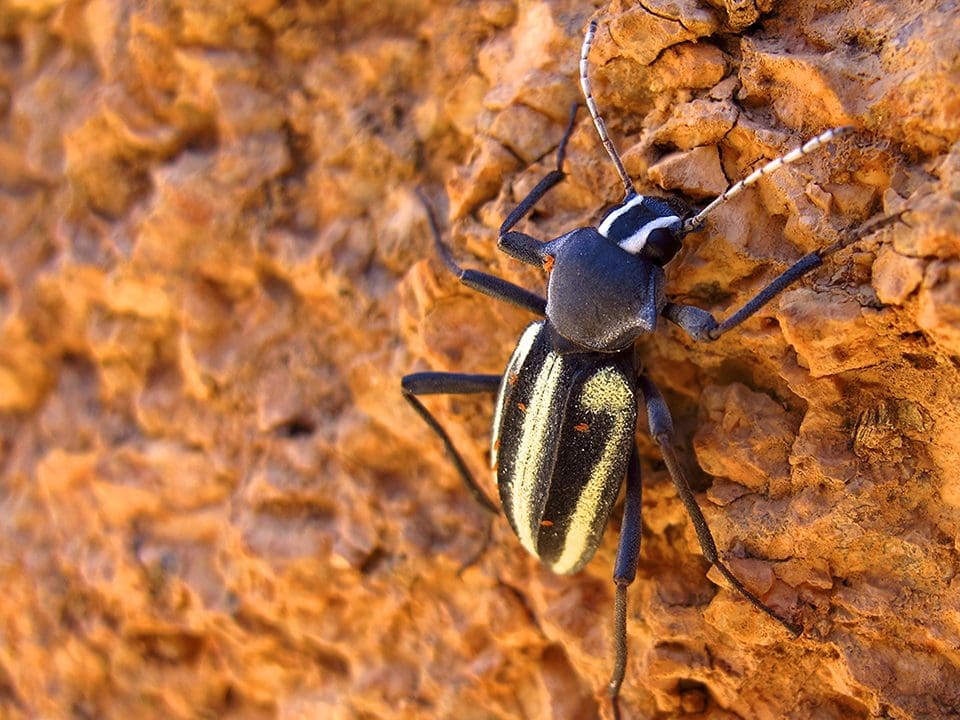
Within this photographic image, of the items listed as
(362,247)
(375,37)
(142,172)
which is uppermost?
(375,37)

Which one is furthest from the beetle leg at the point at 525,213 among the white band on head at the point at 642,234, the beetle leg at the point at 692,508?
the beetle leg at the point at 692,508

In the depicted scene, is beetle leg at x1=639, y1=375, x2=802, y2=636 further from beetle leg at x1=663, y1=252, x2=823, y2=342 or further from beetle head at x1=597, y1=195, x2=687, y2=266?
beetle head at x1=597, y1=195, x2=687, y2=266

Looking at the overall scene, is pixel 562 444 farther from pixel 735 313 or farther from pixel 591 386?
pixel 735 313

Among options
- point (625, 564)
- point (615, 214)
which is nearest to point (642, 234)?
point (615, 214)

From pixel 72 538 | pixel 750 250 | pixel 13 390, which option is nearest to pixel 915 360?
pixel 750 250

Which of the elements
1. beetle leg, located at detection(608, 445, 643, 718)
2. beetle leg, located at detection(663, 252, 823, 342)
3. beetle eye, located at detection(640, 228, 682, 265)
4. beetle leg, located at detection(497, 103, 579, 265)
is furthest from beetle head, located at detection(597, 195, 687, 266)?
beetle leg, located at detection(608, 445, 643, 718)

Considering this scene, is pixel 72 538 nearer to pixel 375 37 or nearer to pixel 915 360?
pixel 375 37

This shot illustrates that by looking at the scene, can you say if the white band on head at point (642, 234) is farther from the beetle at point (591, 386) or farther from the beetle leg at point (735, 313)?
the beetle leg at point (735, 313)

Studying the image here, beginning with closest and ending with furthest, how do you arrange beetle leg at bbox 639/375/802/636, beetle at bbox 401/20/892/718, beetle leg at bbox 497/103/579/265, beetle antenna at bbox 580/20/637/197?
beetle leg at bbox 639/375/802/636 → beetle at bbox 401/20/892/718 → beetle antenna at bbox 580/20/637/197 → beetle leg at bbox 497/103/579/265
